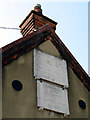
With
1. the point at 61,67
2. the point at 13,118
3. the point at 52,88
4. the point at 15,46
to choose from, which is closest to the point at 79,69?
the point at 61,67

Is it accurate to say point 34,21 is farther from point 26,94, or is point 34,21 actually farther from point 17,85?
point 26,94

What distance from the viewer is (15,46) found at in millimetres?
13328

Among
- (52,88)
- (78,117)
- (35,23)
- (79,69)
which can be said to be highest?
(35,23)

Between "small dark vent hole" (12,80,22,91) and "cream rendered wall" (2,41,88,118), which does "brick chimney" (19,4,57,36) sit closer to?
"cream rendered wall" (2,41,88,118)

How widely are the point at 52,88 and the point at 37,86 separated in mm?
716

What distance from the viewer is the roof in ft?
43.3

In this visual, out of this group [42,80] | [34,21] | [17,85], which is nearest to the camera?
[17,85]

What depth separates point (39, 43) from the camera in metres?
14.5

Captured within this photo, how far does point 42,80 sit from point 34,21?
3.83 meters

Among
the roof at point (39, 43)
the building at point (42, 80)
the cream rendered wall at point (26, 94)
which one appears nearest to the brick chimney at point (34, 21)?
the building at point (42, 80)

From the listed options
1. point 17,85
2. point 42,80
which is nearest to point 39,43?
point 42,80

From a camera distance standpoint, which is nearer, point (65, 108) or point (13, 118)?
point (13, 118)

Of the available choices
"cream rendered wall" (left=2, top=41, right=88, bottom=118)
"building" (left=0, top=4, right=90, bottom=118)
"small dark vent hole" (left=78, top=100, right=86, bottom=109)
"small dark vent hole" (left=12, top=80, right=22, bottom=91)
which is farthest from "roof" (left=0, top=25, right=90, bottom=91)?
"small dark vent hole" (left=78, top=100, right=86, bottom=109)

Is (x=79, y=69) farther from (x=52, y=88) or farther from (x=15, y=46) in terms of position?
(x=15, y=46)
